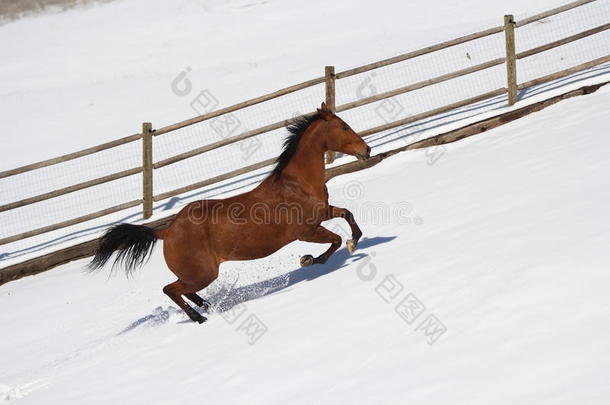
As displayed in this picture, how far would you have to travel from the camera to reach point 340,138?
6895 millimetres

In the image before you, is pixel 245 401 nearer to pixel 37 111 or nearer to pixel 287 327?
pixel 287 327

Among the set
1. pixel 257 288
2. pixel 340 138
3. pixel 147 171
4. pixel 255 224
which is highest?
pixel 147 171

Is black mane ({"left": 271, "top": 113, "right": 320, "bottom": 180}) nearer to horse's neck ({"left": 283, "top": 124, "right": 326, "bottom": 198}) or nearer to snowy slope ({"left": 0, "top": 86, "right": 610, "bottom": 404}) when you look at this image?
horse's neck ({"left": 283, "top": 124, "right": 326, "bottom": 198})

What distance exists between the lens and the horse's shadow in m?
6.88

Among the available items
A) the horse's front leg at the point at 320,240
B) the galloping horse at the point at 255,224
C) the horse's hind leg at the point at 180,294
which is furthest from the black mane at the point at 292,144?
the horse's hind leg at the point at 180,294

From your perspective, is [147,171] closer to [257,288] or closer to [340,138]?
[257,288]

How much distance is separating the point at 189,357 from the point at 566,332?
268cm

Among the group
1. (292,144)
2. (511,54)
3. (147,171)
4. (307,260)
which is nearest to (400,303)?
(307,260)

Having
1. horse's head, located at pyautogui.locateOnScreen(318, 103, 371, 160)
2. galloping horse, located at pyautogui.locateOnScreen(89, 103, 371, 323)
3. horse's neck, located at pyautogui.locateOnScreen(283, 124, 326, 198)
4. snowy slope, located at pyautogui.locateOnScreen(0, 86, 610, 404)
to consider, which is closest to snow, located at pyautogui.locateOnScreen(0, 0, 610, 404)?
snowy slope, located at pyautogui.locateOnScreen(0, 86, 610, 404)

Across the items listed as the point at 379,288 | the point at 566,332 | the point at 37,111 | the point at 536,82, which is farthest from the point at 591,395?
the point at 37,111

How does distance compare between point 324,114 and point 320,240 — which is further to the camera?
point 324,114

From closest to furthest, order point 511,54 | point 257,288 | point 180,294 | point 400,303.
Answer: point 400,303
point 180,294
point 257,288
point 511,54

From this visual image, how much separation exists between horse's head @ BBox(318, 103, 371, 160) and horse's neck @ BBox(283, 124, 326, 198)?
84 mm

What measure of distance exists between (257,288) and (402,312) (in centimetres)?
227
